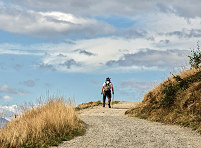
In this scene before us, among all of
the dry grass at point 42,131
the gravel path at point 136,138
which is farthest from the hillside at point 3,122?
the gravel path at point 136,138

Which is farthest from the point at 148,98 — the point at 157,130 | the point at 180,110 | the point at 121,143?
the point at 121,143

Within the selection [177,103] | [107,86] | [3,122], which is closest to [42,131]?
[3,122]

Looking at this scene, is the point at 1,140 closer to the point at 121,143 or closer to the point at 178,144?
the point at 121,143

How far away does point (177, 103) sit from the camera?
42.0 feet

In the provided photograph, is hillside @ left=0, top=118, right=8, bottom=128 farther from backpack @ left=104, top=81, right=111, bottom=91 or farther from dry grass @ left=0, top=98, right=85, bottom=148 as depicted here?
backpack @ left=104, top=81, right=111, bottom=91

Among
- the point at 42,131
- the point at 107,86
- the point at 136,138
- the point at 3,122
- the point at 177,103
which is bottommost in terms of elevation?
the point at 136,138

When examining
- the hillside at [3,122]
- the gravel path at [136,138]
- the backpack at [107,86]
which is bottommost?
the gravel path at [136,138]

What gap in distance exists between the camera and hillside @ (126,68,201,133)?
1129 centimetres

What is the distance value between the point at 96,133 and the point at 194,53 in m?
10.1

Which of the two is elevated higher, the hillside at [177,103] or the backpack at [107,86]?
the backpack at [107,86]

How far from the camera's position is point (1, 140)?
8352 millimetres

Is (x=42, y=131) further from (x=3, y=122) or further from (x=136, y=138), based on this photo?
(x=136, y=138)

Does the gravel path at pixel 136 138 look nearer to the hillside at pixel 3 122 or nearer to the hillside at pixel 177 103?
the hillside at pixel 177 103

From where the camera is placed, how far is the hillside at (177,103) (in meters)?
11.3
